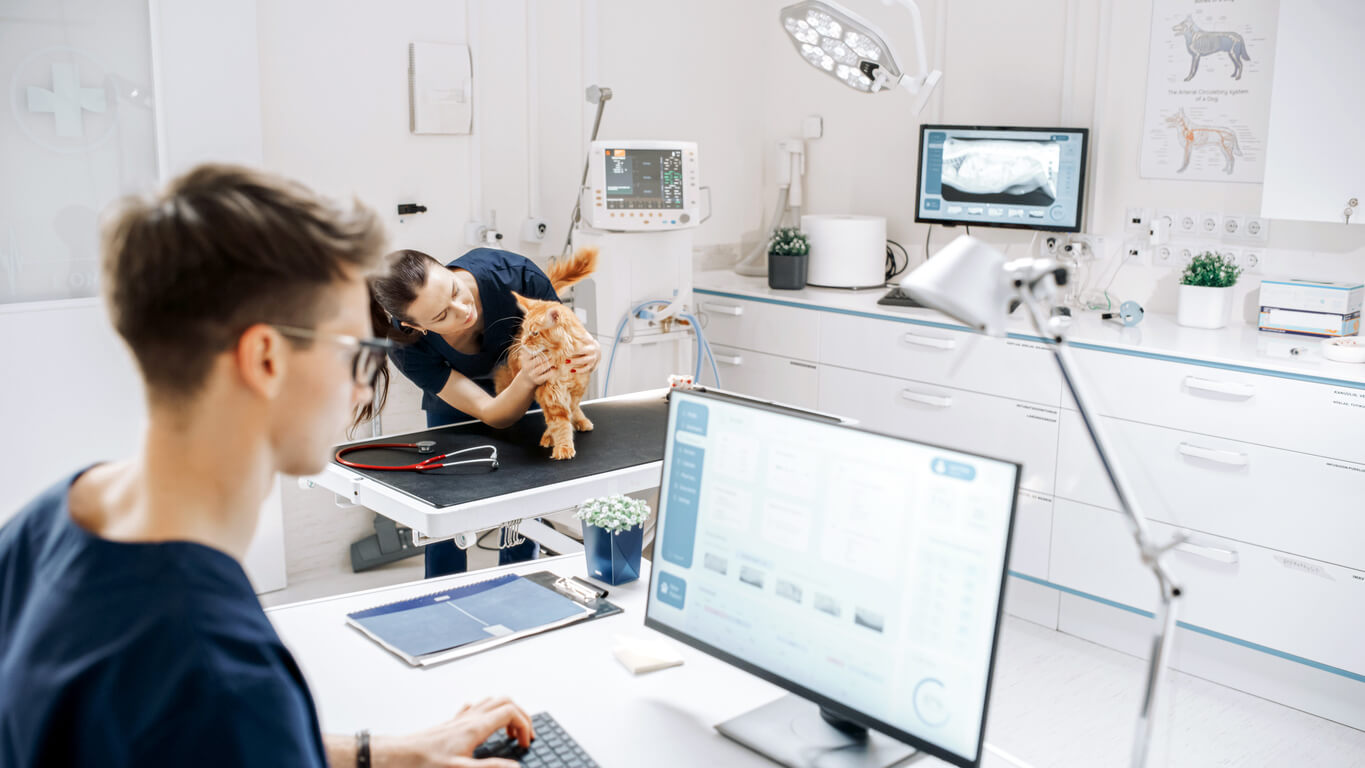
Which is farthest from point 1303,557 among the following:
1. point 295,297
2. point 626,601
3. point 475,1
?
point 475,1

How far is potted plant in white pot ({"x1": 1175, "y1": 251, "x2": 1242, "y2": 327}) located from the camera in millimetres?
3133

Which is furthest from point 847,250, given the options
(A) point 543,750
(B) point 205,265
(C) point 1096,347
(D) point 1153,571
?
(B) point 205,265

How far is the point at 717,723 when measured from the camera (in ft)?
4.40

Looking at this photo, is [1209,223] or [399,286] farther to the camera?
[1209,223]

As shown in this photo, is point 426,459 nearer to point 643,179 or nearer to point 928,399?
point 643,179

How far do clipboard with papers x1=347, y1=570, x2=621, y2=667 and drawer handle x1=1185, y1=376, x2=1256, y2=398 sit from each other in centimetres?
191

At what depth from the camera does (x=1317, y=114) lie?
283 cm

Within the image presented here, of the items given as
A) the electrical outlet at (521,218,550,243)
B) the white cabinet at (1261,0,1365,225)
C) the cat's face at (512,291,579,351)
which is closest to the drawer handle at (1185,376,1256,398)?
the white cabinet at (1261,0,1365,225)

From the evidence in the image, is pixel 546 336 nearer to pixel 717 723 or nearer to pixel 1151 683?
pixel 717 723

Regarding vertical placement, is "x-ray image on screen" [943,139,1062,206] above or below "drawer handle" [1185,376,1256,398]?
above

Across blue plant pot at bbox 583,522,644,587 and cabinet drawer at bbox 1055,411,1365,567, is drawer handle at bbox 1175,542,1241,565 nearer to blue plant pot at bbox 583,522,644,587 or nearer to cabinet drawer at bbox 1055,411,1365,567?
cabinet drawer at bbox 1055,411,1365,567

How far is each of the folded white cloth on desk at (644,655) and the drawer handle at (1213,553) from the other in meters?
1.90

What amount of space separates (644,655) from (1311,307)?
7.88 ft

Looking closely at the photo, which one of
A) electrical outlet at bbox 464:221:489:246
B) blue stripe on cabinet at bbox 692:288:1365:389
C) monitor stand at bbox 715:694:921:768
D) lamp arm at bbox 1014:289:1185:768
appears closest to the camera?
lamp arm at bbox 1014:289:1185:768
